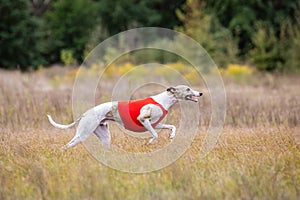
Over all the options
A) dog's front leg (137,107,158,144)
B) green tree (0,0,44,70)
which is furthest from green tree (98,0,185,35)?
dog's front leg (137,107,158,144)

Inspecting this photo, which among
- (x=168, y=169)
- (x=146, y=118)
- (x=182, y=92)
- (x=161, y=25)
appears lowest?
(x=168, y=169)

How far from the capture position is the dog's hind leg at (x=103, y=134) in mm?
7758

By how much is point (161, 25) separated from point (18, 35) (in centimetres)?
1529

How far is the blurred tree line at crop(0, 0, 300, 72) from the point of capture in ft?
80.2

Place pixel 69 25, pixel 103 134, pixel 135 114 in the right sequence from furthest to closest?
1. pixel 69 25
2. pixel 103 134
3. pixel 135 114

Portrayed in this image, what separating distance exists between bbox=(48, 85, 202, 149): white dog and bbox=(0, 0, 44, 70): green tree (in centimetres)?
2603

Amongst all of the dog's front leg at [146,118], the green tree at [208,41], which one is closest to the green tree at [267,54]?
the green tree at [208,41]

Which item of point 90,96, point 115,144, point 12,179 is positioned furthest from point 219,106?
point 12,179

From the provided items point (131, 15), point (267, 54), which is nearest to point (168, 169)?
point (267, 54)

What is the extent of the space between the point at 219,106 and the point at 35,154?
5.97 m

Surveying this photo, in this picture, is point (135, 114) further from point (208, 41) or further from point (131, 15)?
point (131, 15)

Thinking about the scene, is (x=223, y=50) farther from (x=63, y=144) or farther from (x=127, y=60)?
(x=63, y=144)

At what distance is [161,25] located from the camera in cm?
4525

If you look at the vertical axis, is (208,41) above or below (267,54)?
above
